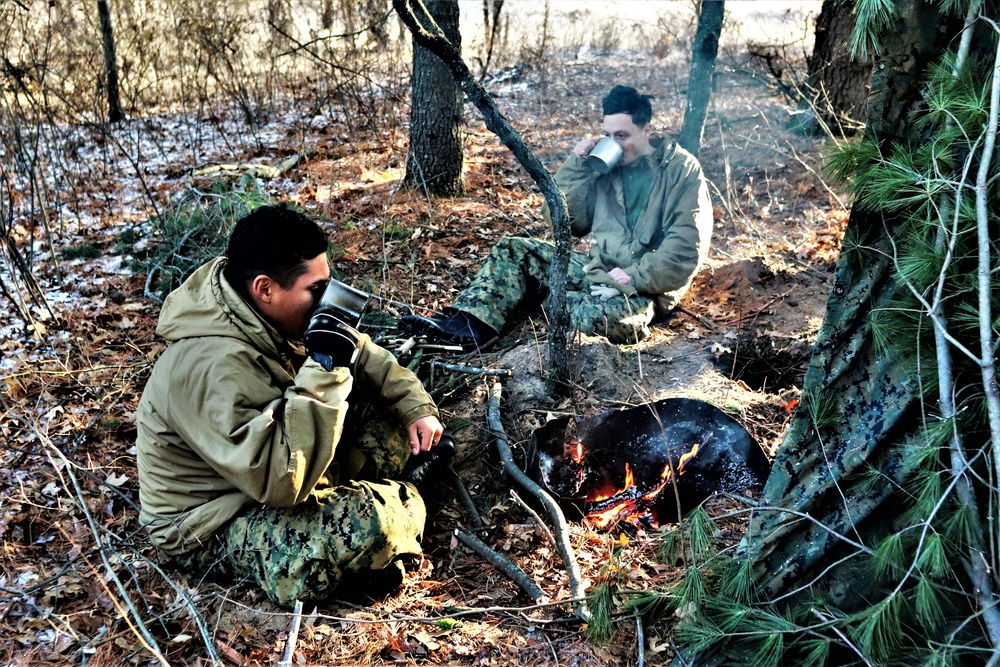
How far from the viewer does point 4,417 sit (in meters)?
4.15

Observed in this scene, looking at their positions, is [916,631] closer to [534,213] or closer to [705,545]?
[705,545]

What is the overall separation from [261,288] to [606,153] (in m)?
2.91

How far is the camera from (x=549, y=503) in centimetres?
Result: 337

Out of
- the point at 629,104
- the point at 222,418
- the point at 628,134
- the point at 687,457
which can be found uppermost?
the point at 629,104

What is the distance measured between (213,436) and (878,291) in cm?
252

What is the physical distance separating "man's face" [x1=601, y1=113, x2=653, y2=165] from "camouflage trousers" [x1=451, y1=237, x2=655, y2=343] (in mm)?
910

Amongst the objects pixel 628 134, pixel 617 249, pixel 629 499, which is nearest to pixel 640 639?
pixel 629 499

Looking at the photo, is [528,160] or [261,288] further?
[528,160]

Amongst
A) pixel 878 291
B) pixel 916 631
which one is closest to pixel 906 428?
pixel 878 291

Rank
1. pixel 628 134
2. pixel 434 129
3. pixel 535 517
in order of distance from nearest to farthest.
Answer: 1. pixel 535 517
2. pixel 628 134
3. pixel 434 129

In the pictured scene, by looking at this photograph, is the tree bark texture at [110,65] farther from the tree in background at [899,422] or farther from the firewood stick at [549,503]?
the tree in background at [899,422]

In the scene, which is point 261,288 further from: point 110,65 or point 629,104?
point 110,65

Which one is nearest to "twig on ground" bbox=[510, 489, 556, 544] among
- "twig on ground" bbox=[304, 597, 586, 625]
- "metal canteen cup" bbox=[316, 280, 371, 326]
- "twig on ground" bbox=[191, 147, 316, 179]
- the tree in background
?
"twig on ground" bbox=[304, 597, 586, 625]

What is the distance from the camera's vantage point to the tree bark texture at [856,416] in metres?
2.23
